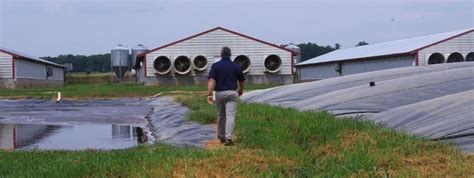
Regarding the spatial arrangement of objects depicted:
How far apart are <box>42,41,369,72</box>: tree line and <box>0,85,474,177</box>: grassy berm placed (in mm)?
114144

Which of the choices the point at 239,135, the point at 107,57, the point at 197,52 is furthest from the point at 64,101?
the point at 107,57

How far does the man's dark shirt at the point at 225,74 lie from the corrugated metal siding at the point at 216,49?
38.0 m

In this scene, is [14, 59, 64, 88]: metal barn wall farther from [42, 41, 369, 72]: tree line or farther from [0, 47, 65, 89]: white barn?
[42, 41, 369, 72]: tree line

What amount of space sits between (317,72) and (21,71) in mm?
25927

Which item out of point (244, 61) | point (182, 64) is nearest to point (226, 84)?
point (182, 64)

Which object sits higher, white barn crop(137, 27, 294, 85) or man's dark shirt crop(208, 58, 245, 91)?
white barn crop(137, 27, 294, 85)

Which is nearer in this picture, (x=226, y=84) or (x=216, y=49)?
(x=226, y=84)

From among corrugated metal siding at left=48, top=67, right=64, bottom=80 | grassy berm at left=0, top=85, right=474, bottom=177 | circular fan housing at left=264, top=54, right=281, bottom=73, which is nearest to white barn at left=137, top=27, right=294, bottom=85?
circular fan housing at left=264, top=54, right=281, bottom=73

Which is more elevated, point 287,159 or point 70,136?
point 287,159

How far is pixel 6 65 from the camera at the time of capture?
4775 centimetres

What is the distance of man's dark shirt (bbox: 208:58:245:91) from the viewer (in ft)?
32.5

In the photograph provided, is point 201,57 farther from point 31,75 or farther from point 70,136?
point 70,136

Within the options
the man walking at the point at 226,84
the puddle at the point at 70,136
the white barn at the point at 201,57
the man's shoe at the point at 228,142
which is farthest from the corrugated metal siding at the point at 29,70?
the man's shoe at the point at 228,142

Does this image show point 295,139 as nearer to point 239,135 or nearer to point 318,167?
point 239,135
